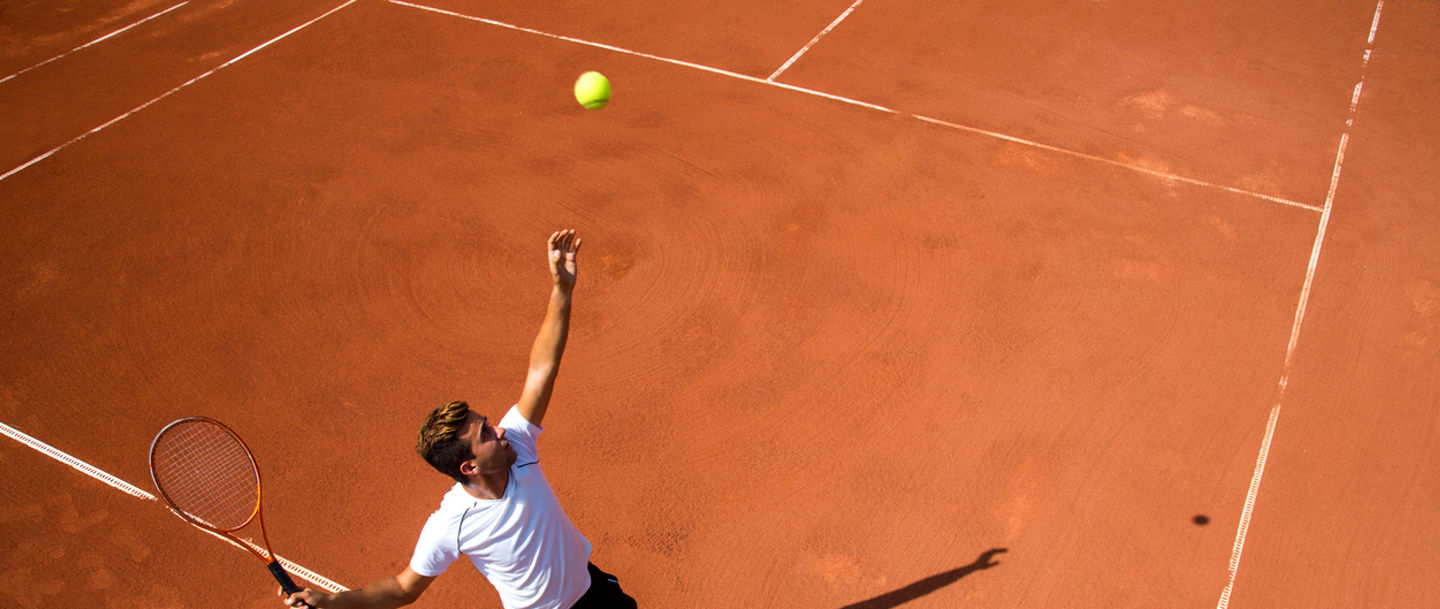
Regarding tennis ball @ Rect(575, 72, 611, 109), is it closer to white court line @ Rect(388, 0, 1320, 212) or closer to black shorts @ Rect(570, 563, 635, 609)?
white court line @ Rect(388, 0, 1320, 212)

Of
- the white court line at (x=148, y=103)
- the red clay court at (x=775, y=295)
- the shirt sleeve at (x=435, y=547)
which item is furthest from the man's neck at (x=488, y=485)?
the white court line at (x=148, y=103)

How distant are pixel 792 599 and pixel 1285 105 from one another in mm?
9690

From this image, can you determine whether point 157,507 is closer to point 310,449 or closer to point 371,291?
point 310,449

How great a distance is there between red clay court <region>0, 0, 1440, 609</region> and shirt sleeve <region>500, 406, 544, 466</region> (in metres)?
2.48

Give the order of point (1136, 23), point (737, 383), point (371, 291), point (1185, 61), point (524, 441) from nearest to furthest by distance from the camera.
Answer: point (524, 441) < point (737, 383) < point (371, 291) < point (1185, 61) < point (1136, 23)

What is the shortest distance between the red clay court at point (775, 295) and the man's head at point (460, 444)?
2858 mm

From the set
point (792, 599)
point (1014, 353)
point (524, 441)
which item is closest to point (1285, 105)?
point (1014, 353)

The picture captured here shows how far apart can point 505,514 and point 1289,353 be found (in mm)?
7180

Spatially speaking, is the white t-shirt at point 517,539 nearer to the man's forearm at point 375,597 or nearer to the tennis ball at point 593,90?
the man's forearm at point 375,597

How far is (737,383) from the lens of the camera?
7324 mm

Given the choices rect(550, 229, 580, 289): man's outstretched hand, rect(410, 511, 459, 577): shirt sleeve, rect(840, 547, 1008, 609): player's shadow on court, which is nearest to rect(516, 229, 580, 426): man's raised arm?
rect(550, 229, 580, 289): man's outstretched hand

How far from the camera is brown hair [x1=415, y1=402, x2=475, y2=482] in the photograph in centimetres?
336

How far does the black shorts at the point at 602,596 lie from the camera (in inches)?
164

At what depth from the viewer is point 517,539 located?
3.62 meters
